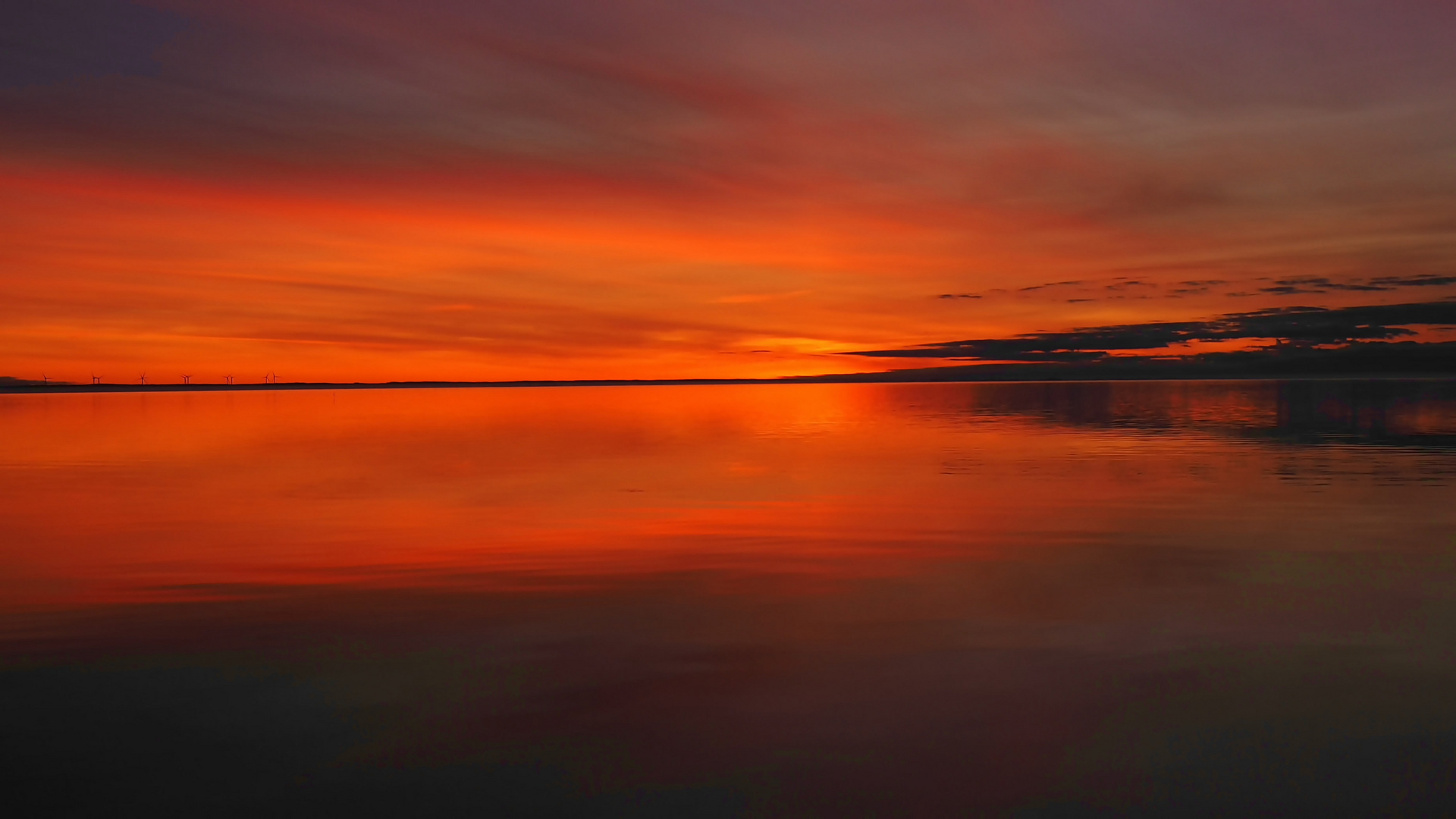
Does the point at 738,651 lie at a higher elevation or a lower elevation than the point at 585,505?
lower

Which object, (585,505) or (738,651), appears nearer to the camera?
(738,651)

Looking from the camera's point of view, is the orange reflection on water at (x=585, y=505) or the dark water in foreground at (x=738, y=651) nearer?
the dark water in foreground at (x=738, y=651)

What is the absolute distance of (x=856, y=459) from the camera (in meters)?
35.1

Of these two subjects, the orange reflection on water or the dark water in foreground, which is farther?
the orange reflection on water

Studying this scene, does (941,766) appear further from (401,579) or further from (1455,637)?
(401,579)

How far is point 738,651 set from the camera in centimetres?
1095

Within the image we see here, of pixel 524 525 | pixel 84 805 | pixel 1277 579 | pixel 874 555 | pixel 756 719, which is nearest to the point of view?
pixel 84 805

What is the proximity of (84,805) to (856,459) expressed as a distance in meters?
29.6

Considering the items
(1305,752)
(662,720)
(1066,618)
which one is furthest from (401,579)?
(1305,752)

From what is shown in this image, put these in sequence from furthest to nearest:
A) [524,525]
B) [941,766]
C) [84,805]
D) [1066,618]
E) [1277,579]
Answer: [524,525] < [1277,579] < [1066,618] < [941,766] < [84,805]

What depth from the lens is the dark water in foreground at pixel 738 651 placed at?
7500 millimetres

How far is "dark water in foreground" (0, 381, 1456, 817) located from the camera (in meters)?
7.50

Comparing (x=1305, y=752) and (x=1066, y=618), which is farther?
(x=1066, y=618)

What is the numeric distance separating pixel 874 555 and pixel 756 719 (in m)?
8.36
